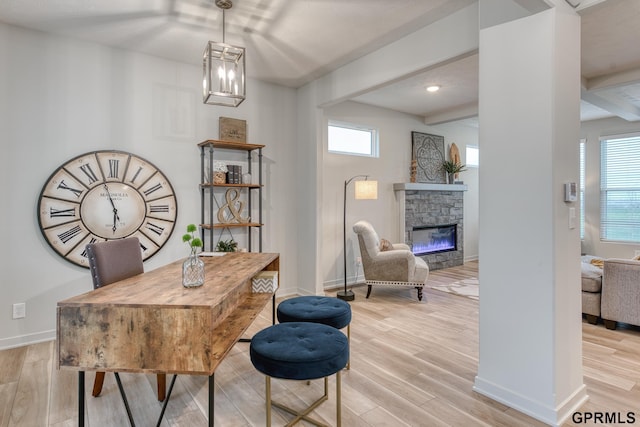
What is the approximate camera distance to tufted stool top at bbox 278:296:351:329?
214cm

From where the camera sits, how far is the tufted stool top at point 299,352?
5.03 ft

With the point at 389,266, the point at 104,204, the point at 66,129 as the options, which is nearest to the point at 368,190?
the point at 389,266

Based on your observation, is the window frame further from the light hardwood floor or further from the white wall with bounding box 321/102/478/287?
the light hardwood floor

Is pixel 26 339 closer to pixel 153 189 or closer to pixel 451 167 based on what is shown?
pixel 153 189

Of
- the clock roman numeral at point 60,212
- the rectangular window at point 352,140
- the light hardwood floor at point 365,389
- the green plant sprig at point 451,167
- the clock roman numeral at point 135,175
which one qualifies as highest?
the rectangular window at point 352,140

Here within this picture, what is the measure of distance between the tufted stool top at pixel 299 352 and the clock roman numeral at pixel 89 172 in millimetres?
2553

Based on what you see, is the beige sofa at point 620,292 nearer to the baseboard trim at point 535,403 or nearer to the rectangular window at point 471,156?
the baseboard trim at point 535,403

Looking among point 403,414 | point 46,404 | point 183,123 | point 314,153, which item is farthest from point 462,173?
point 46,404

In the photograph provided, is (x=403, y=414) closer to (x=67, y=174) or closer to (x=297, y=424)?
(x=297, y=424)

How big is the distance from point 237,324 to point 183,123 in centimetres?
268

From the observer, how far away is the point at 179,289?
1.66 m

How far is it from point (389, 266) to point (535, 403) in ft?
8.12

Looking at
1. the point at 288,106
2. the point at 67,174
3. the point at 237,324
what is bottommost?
the point at 237,324

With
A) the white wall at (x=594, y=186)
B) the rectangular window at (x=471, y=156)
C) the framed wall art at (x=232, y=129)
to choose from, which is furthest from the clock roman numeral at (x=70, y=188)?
the white wall at (x=594, y=186)
